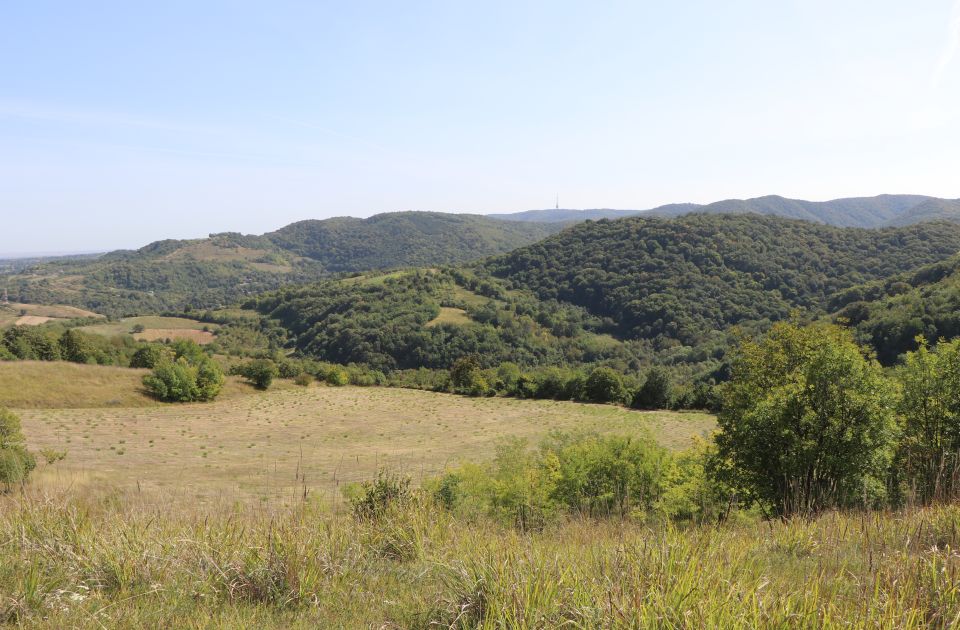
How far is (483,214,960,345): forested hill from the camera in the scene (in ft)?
397

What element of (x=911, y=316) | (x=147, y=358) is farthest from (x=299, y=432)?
(x=911, y=316)

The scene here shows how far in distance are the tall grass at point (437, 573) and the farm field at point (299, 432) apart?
11890 millimetres

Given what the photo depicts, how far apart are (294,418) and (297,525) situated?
131 feet

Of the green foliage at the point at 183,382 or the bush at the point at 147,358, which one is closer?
the green foliage at the point at 183,382

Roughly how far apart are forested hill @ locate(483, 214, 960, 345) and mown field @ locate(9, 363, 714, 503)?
8636 cm

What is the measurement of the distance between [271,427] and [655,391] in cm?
3662

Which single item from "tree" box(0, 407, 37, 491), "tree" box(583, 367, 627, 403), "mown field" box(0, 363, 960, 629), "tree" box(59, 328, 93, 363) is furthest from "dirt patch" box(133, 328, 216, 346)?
"mown field" box(0, 363, 960, 629)

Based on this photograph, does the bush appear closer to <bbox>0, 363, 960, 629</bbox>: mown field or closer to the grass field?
<bbox>0, 363, 960, 629</bbox>: mown field

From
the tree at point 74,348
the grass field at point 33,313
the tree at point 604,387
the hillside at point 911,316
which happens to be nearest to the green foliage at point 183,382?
the tree at point 74,348

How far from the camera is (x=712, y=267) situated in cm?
13875

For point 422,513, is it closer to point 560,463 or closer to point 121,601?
point 121,601

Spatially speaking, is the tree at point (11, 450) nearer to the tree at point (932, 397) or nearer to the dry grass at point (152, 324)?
the tree at point (932, 397)

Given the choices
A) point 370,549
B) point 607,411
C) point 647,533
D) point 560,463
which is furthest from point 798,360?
point 607,411

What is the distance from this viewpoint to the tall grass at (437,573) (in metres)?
2.63
